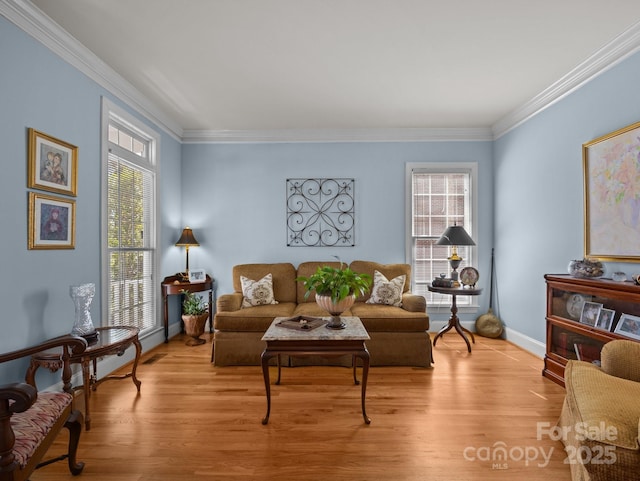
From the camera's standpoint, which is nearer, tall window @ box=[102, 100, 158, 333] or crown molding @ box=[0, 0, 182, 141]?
crown molding @ box=[0, 0, 182, 141]

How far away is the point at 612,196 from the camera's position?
2721 millimetres

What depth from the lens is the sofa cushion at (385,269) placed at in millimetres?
4218

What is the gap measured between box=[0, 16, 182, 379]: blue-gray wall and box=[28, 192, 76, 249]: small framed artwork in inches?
1.8

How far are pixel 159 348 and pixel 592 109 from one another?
Result: 5193 mm

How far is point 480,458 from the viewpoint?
1964mm

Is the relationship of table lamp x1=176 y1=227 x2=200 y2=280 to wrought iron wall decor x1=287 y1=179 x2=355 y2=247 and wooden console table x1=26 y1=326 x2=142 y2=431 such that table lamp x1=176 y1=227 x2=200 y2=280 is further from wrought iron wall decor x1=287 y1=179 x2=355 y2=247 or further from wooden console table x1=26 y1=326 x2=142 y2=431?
wooden console table x1=26 y1=326 x2=142 y2=431

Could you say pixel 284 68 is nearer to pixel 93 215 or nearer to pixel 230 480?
pixel 93 215

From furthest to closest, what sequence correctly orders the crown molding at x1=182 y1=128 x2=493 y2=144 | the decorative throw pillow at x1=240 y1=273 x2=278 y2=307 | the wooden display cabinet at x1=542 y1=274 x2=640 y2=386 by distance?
1. the crown molding at x1=182 y1=128 x2=493 y2=144
2. the decorative throw pillow at x1=240 y1=273 x2=278 y2=307
3. the wooden display cabinet at x1=542 y1=274 x2=640 y2=386

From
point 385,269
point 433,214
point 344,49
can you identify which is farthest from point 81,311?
point 433,214

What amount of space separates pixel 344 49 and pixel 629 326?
307 centimetres

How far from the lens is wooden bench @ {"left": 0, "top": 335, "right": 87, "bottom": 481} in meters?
1.26

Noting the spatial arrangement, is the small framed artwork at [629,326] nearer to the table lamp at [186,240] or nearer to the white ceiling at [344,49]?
the white ceiling at [344,49]

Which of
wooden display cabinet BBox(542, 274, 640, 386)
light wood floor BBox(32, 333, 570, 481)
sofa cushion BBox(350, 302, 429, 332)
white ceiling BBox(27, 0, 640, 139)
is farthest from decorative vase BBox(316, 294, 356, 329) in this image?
white ceiling BBox(27, 0, 640, 139)

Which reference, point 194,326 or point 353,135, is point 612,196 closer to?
point 353,135
